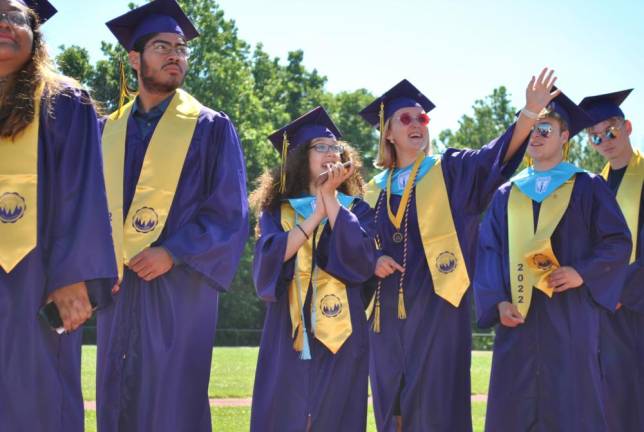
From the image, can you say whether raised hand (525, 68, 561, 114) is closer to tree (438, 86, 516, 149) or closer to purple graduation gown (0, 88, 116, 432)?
purple graduation gown (0, 88, 116, 432)

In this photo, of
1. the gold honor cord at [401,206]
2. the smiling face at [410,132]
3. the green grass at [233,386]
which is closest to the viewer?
the gold honor cord at [401,206]

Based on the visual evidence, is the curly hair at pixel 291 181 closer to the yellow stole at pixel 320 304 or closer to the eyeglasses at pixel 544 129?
the yellow stole at pixel 320 304

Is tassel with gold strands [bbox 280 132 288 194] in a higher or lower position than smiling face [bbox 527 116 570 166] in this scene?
lower

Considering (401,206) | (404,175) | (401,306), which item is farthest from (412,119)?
(401,306)

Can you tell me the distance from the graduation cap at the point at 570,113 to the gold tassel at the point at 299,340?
243 centimetres

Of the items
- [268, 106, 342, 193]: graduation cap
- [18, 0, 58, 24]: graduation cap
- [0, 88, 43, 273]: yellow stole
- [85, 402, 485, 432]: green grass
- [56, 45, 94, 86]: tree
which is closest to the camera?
[0, 88, 43, 273]: yellow stole

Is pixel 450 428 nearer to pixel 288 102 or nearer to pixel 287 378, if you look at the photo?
pixel 287 378

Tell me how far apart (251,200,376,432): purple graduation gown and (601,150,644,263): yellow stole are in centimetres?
271

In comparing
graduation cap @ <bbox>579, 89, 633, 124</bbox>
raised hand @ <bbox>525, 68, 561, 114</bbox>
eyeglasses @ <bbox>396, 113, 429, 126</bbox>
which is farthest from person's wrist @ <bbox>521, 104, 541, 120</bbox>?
graduation cap @ <bbox>579, 89, 633, 124</bbox>

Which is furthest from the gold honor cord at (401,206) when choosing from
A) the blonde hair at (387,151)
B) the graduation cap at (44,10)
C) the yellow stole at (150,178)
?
the graduation cap at (44,10)

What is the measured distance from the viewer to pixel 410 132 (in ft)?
22.9

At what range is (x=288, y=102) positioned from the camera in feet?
160

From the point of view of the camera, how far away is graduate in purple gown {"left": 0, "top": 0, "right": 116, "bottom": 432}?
3.92 meters

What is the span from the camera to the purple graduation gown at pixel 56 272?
390cm
